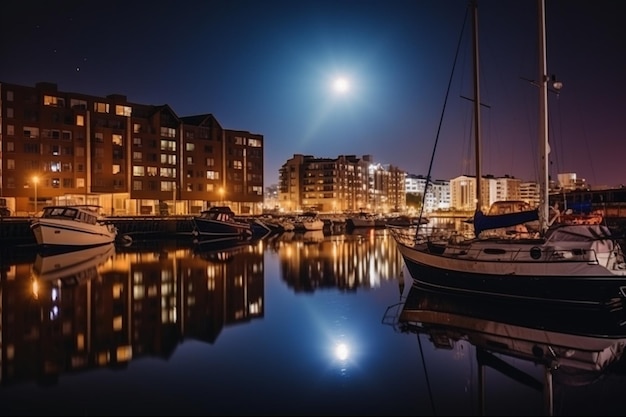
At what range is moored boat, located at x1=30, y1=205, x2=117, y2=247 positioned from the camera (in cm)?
4531

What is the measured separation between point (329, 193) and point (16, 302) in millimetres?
168230

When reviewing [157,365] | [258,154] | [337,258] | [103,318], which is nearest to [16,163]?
[258,154]

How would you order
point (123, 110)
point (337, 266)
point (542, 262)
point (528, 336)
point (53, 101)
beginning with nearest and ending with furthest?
point (528, 336) → point (542, 262) → point (337, 266) → point (53, 101) → point (123, 110)

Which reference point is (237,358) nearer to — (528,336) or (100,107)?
(528,336)

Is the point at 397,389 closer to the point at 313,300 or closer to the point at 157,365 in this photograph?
the point at 157,365

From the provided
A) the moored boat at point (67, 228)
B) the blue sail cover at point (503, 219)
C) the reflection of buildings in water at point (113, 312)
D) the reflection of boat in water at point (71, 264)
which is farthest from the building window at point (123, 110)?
the blue sail cover at point (503, 219)

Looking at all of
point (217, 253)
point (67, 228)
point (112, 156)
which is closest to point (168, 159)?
point (112, 156)

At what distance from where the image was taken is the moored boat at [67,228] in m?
45.3

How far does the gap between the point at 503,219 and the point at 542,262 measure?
13.1 ft

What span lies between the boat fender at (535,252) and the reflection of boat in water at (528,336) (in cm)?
209

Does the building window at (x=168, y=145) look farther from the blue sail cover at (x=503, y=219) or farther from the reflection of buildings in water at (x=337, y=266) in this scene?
the blue sail cover at (x=503, y=219)

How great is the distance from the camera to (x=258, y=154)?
381ft

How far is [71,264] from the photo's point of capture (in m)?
35.9

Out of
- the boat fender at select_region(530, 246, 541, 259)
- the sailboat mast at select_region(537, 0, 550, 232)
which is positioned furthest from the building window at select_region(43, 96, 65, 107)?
the boat fender at select_region(530, 246, 541, 259)
